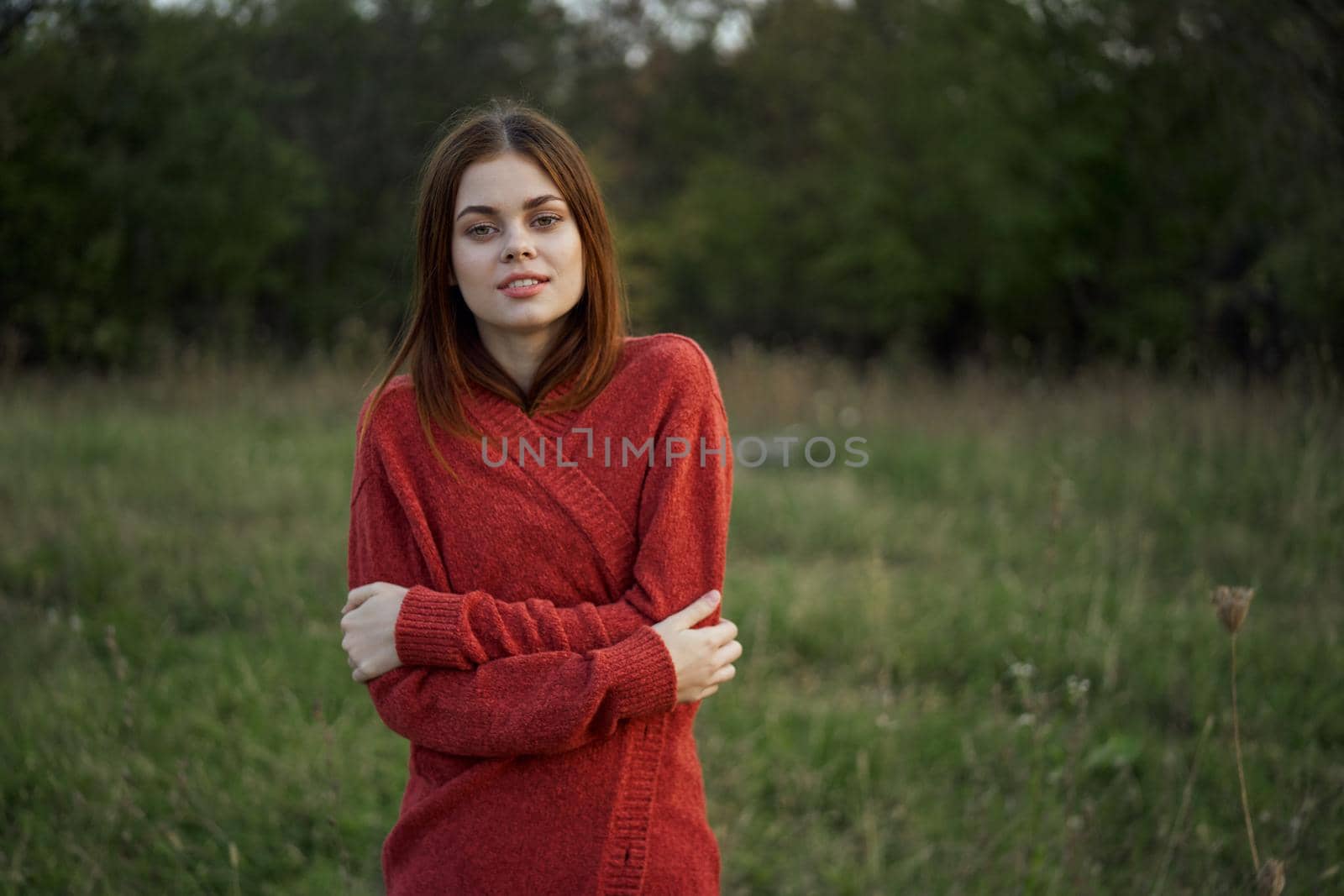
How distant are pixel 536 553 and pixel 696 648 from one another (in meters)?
0.30

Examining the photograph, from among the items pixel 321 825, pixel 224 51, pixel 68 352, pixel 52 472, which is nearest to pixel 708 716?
pixel 321 825

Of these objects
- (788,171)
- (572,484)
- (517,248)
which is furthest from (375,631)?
(788,171)

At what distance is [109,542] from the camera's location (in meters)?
4.43

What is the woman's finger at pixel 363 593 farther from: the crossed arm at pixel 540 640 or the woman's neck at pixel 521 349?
the woman's neck at pixel 521 349

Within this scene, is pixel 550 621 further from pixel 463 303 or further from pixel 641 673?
pixel 463 303

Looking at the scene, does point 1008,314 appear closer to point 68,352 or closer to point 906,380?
point 906,380

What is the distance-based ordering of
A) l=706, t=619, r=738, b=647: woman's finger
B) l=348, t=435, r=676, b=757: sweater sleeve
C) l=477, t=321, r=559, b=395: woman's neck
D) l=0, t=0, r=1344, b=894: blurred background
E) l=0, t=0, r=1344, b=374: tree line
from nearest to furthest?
l=348, t=435, r=676, b=757: sweater sleeve
l=706, t=619, r=738, b=647: woman's finger
l=477, t=321, r=559, b=395: woman's neck
l=0, t=0, r=1344, b=894: blurred background
l=0, t=0, r=1344, b=374: tree line

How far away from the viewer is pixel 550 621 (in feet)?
5.13

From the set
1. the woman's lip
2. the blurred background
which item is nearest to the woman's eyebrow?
the woman's lip

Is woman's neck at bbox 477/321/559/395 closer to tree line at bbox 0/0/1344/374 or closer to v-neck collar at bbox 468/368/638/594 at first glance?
v-neck collar at bbox 468/368/638/594

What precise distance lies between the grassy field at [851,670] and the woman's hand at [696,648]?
998mm

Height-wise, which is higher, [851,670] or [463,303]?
[463,303]

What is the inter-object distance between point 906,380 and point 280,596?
778 cm

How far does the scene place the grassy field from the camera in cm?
264
